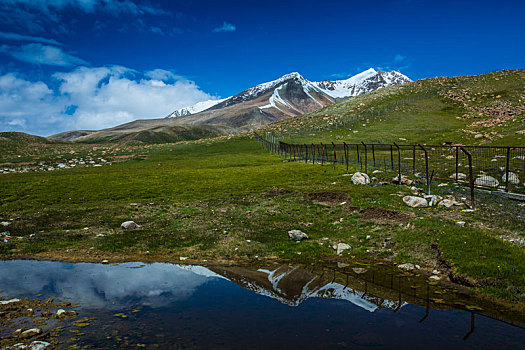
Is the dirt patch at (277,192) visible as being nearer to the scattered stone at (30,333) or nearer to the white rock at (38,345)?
the scattered stone at (30,333)

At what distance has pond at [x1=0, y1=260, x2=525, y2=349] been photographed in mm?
8062

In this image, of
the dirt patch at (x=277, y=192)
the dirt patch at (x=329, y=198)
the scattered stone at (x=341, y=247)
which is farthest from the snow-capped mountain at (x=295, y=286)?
the dirt patch at (x=277, y=192)

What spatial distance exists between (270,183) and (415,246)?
74.2 feet

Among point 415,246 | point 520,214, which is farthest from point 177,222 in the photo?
point 520,214

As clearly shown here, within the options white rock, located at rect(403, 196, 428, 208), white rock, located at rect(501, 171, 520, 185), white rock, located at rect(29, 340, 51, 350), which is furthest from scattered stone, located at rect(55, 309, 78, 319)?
white rock, located at rect(501, 171, 520, 185)

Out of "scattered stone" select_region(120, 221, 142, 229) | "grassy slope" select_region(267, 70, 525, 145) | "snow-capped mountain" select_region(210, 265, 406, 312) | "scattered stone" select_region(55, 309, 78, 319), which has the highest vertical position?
"grassy slope" select_region(267, 70, 525, 145)

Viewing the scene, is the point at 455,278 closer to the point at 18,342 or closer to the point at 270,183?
the point at 18,342

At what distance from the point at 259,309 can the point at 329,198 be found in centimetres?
1610

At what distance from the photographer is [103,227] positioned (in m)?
19.9

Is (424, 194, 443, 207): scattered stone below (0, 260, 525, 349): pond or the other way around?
the other way around

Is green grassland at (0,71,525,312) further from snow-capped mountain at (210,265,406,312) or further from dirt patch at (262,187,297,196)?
snow-capped mountain at (210,265,406,312)

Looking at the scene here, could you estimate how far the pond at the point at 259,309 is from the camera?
8.06 meters

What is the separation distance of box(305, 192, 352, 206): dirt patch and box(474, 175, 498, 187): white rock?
10914 millimetres

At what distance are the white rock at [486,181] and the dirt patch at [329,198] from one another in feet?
35.8
